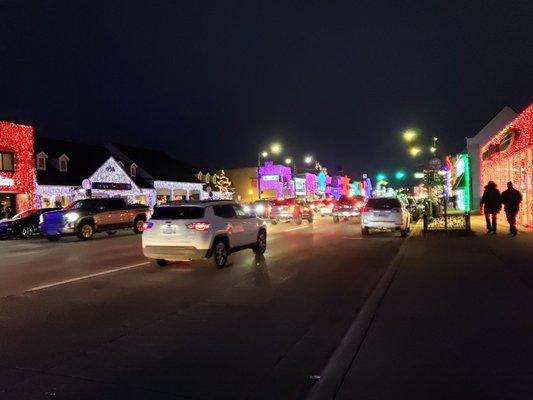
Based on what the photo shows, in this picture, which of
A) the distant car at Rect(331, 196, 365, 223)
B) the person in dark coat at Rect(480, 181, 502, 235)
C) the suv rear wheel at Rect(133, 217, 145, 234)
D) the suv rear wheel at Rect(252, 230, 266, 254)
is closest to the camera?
the suv rear wheel at Rect(252, 230, 266, 254)

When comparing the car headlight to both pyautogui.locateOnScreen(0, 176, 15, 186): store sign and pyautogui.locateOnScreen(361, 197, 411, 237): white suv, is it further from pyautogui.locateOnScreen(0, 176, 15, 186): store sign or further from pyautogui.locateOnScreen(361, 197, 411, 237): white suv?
pyautogui.locateOnScreen(361, 197, 411, 237): white suv

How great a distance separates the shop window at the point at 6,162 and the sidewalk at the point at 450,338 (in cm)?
3031

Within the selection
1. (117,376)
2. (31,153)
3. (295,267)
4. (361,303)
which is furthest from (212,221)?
(31,153)

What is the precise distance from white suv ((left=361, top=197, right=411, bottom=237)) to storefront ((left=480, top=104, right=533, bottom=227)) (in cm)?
517

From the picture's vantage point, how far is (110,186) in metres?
44.2

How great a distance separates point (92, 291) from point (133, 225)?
1748 centimetres

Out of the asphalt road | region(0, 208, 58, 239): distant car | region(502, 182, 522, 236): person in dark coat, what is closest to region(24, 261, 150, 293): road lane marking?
the asphalt road

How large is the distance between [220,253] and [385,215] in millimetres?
11144

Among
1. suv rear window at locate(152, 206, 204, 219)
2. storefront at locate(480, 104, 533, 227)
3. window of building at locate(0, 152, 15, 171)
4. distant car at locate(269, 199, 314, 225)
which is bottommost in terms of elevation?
distant car at locate(269, 199, 314, 225)

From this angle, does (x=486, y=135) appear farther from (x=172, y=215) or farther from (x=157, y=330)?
(x=157, y=330)

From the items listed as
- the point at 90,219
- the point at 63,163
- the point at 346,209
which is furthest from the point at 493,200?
the point at 63,163

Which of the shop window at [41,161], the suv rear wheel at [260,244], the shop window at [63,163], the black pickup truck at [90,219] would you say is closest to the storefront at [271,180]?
the shop window at [63,163]

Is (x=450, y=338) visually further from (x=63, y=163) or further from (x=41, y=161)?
(x=63, y=163)

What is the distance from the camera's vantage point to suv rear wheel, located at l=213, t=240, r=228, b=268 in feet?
42.1
